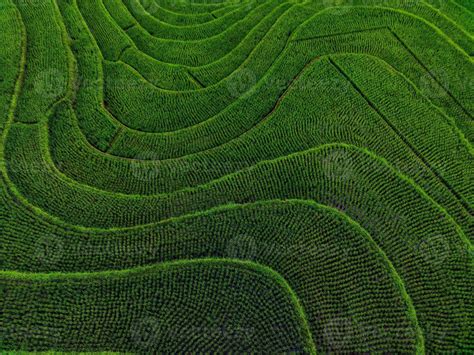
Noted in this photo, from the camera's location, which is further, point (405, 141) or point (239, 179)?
point (405, 141)

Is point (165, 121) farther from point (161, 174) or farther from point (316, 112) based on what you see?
point (316, 112)

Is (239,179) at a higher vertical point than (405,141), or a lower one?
lower

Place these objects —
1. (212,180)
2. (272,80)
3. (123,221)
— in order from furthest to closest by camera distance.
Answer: (272,80) < (212,180) < (123,221)

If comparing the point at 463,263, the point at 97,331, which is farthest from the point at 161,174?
the point at 463,263

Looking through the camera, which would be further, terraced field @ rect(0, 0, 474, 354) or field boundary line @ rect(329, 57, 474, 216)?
field boundary line @ rect(329, 57, 474, 216)

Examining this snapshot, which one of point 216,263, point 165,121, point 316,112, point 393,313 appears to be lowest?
point 393,313

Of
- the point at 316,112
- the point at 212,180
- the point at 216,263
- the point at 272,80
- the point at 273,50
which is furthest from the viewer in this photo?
the point at 273,50

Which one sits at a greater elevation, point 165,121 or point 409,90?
point 409,90

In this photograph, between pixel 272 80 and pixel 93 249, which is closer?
pixel 93 249
